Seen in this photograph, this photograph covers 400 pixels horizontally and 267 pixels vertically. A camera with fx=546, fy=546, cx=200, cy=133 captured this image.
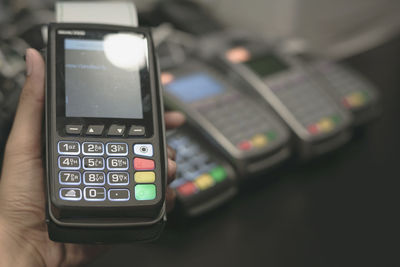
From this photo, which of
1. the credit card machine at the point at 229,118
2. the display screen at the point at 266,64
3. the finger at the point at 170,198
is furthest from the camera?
the display screen at the point at 266,64

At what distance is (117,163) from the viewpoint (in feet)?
1.62

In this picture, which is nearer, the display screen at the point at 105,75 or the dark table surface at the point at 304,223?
the display screen at the point at 105,75

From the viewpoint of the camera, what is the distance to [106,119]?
1.69 ft

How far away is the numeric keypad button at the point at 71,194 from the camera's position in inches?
18.3

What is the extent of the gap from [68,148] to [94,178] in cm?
4

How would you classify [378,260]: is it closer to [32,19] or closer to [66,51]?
[66,51]

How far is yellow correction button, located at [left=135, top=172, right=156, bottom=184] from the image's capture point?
488 mm

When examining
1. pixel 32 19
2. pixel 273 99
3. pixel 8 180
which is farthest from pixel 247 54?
pixel 8 180

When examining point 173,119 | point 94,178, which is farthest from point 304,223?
point 94,178

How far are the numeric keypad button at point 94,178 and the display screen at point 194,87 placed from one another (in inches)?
11.1

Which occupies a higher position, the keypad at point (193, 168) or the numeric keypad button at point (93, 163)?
the numeric keypad button at point (93, 163)

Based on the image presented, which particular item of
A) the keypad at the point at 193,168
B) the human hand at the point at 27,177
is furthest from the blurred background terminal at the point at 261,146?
the human hand at the point at 27,177

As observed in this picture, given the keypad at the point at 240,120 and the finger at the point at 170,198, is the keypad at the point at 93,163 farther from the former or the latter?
the keypad at the point at 240,120

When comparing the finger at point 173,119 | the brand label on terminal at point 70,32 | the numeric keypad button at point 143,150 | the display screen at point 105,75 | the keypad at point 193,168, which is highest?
the brand label on terminal at point 70,32
